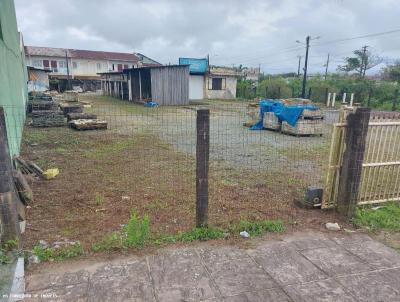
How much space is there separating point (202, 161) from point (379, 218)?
2.65 meters

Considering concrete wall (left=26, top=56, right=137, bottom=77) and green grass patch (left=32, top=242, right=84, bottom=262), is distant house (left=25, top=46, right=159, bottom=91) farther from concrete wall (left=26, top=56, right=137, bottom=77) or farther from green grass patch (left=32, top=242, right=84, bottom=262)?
green grass patch (left=32, top=242, right=84, bottom=262)

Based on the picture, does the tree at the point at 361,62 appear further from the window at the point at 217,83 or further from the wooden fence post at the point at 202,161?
the wooden fence post at the point at 202,161

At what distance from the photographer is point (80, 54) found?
4584 centimetres

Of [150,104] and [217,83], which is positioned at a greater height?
[217,83]

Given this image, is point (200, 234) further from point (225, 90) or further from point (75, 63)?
point (75, 63)

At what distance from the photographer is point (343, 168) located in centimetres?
414

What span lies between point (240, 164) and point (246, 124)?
704 cm

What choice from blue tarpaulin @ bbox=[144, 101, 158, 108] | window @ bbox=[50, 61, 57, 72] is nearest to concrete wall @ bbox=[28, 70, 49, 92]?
window @ bbox=[50, 61, 57, 72]

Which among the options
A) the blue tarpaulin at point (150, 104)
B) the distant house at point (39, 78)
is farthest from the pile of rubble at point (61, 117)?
the distant house at point (39, 78)

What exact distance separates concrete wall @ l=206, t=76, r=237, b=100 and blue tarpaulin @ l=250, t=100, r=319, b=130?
62.1 feet

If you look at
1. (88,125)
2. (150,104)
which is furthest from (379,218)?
(150,104)

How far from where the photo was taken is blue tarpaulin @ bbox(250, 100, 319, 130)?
37.1 ft

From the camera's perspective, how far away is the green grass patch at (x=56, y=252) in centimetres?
307

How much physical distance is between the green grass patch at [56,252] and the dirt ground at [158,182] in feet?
0.52
